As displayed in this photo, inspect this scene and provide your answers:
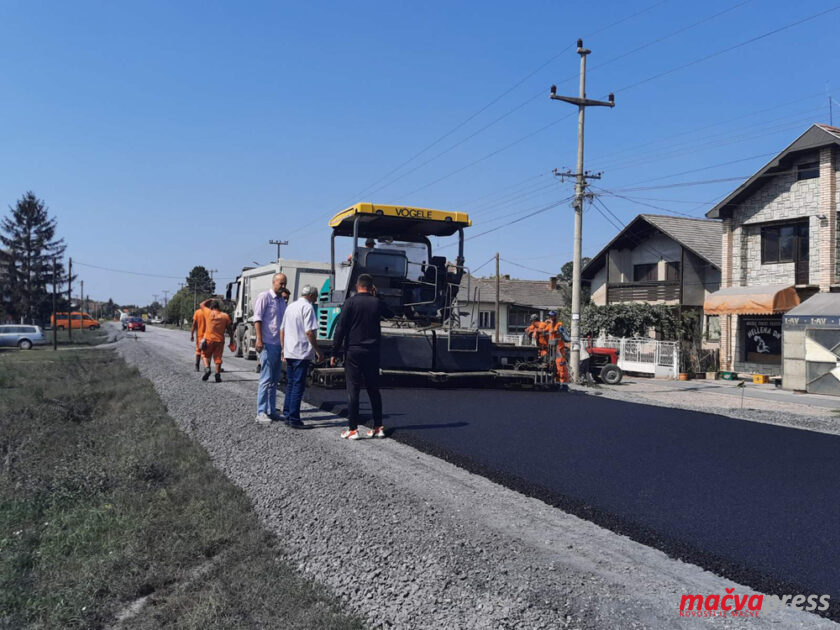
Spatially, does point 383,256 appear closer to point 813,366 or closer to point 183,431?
point 183,431

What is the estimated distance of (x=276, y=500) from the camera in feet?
18.2

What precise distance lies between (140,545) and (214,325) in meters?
9.12

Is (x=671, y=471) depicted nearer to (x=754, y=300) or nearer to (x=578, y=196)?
(x=578, y=196)

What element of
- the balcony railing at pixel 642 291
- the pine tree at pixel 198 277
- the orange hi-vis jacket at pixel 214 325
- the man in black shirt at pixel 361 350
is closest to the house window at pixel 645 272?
the balcony railing at pixel 642 291

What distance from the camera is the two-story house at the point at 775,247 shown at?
2089cm

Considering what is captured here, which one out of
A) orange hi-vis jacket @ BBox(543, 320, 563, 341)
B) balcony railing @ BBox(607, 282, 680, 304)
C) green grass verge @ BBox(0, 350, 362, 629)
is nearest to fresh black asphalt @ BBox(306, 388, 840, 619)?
green grass verge @ BBox(0, 350, 362, 629)

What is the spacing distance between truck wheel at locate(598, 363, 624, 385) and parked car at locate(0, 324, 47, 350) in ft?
104

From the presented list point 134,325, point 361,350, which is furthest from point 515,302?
point 134,325

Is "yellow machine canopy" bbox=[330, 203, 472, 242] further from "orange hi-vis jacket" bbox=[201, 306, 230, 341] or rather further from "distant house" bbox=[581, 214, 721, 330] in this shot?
"distant house" bbox=[581, 214, 721, 330]

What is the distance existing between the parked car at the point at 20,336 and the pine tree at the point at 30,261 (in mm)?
24342

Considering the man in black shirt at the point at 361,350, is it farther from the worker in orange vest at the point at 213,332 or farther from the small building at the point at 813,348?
the small building at the point at 813,348

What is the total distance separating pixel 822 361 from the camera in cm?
1758

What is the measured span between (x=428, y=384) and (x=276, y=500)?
7509 mm

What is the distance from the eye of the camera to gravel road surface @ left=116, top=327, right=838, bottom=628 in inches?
136
